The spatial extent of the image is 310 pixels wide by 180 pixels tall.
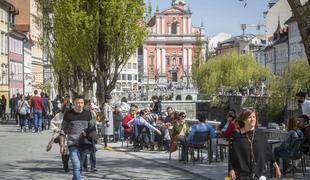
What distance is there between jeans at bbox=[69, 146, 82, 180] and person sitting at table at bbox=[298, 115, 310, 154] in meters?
5.08

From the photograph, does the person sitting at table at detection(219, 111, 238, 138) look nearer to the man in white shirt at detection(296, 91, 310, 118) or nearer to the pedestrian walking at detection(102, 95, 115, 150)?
the man in white shirt at detection(296, 91, 310, 118)

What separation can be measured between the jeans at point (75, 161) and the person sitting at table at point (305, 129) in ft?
16.7

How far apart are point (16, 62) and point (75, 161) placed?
58.9m

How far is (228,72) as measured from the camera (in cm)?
8250

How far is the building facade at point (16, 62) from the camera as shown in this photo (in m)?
66.4

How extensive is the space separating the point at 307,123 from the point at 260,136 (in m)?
6.98

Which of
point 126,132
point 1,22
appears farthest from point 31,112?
point 1,22

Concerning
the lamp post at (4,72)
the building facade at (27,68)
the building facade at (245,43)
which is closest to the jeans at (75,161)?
the lamp post at (4,72)

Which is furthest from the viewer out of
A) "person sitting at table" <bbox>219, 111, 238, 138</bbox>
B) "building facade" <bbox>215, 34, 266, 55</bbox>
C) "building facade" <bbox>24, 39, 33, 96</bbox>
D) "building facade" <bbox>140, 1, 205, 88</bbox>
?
"building facade" <bbox>140, 1, 205, 88</bbox>

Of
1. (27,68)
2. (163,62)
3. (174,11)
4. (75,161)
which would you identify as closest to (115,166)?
(75,161)

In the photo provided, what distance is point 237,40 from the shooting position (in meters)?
144

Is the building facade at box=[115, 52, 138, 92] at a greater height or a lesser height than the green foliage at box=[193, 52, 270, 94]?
greater

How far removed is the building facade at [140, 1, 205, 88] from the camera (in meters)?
139

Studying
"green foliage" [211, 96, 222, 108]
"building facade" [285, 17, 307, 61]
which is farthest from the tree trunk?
"building facade" [285, 17, 307, 61]
